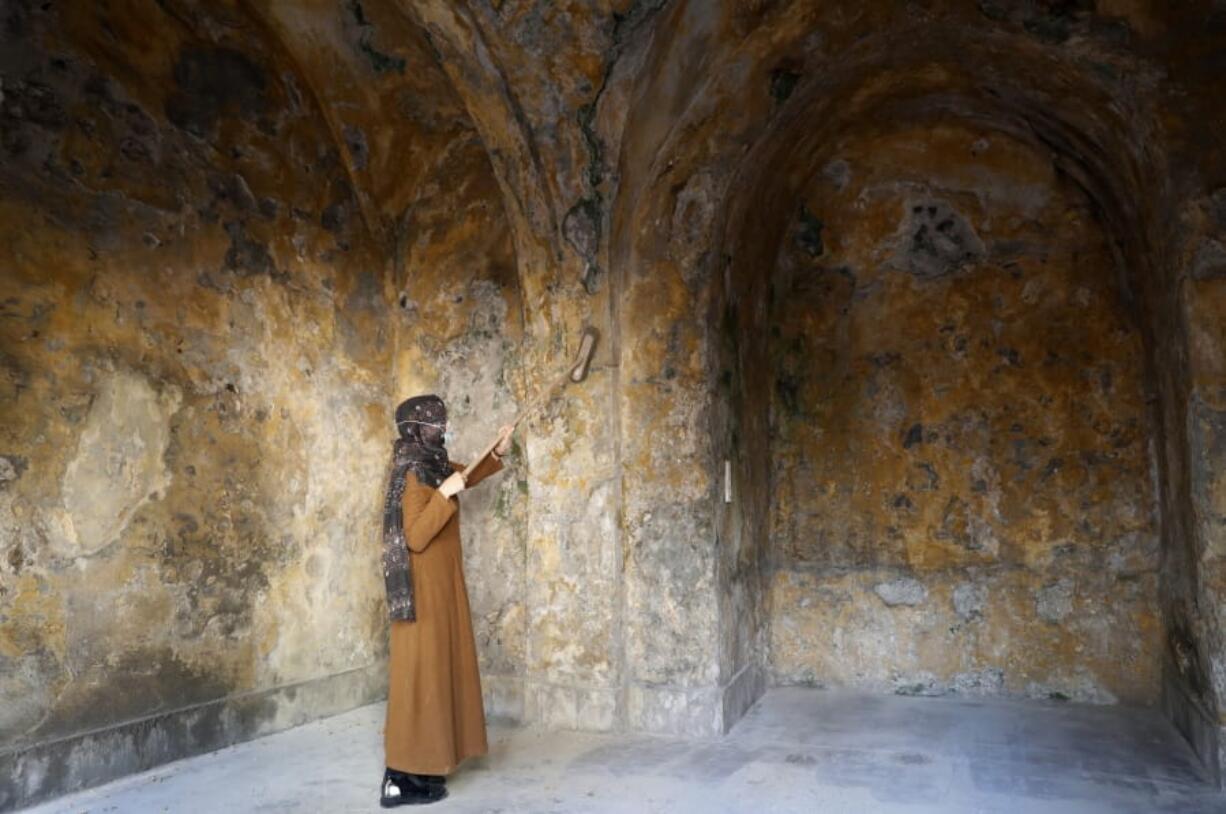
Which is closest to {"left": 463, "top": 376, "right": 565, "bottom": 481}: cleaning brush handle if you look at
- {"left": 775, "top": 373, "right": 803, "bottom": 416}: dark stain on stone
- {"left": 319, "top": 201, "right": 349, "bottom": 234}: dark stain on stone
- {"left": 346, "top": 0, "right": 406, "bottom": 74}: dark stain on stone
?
{"left": 775, "top": 373, "right": 803, "bottom": 416}: dark stain on stone

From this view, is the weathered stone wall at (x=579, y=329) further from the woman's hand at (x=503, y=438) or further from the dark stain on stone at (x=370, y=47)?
the woman's hand at (x=503, y=438)

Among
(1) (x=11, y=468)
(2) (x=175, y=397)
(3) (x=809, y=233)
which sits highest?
(3) (x=809, y=233)

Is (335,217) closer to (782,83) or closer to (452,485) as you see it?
(452,485)

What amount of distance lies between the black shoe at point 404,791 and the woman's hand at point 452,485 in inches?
43.2

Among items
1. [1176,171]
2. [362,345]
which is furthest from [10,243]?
[1176,171]

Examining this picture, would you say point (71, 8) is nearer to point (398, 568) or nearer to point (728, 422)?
point (398, 568)

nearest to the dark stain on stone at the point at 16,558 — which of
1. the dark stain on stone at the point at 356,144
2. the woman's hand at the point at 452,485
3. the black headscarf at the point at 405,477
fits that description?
the black headscarf at the point at 405,477

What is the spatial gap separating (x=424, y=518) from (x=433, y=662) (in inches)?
22.3

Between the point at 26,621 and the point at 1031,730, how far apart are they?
4.50 metres

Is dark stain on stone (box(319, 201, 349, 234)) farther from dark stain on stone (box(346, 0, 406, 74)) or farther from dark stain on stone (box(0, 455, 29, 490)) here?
dark stain on stone (box(0, 455, 29, 490))

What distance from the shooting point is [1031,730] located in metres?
4.55

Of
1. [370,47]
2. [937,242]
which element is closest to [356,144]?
[370,47]

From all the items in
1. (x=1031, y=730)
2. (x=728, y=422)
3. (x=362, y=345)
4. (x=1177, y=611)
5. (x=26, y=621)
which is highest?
(x=362, y=345)

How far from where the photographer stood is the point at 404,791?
3695mm
